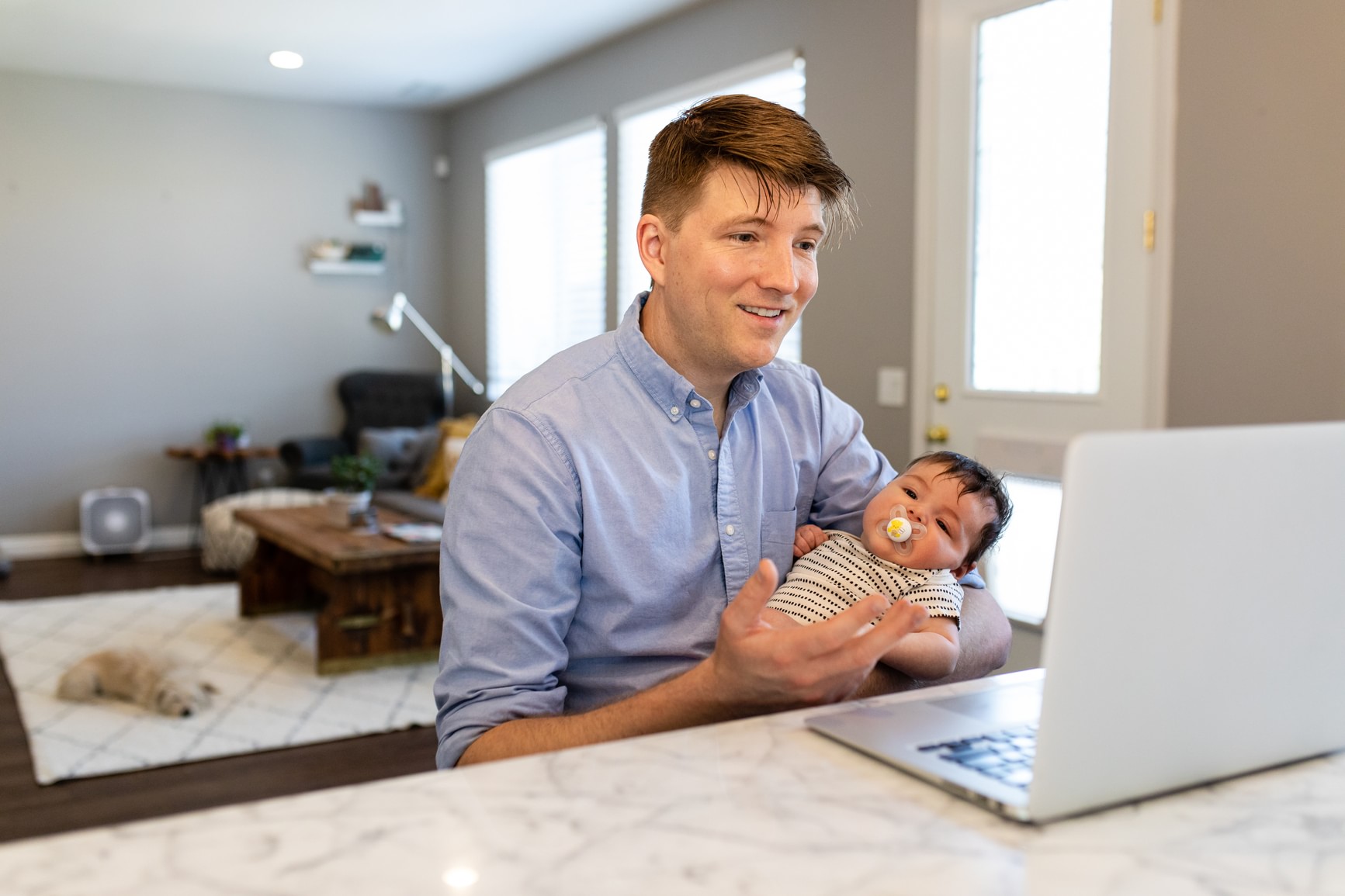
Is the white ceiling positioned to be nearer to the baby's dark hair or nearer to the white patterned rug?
the white patterned rug

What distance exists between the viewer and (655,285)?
57.6 inches

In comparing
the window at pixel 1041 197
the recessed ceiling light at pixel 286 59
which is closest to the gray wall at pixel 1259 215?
the window at pixel 1041 197

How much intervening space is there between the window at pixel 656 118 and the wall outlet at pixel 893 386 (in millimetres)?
530

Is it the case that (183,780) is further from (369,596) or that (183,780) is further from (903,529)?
(903,529)

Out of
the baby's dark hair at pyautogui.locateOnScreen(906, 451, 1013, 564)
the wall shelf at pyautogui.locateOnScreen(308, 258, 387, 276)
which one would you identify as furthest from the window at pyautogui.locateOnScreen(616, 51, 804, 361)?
the baby's dark hair at pyautogui.locateOnScreen(906, 451, 1013, 564)

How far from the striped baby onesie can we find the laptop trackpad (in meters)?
0.32

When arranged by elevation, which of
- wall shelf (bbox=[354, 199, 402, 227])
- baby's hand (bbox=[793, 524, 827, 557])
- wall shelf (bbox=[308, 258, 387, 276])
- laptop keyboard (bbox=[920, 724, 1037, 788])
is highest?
wall shelf (bbox=[354, 199, 402, 227])

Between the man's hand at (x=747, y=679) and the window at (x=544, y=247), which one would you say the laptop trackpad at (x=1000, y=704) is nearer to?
the man's hand at (x=747, y=679)

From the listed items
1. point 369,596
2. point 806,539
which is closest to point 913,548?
point 806,539

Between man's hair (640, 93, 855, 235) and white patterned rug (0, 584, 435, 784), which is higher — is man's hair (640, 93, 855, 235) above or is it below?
above

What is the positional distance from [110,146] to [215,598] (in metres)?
3.02

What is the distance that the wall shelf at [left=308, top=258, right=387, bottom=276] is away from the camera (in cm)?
699

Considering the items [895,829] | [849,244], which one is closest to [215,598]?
[849,244]

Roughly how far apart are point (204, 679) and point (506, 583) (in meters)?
3.02
